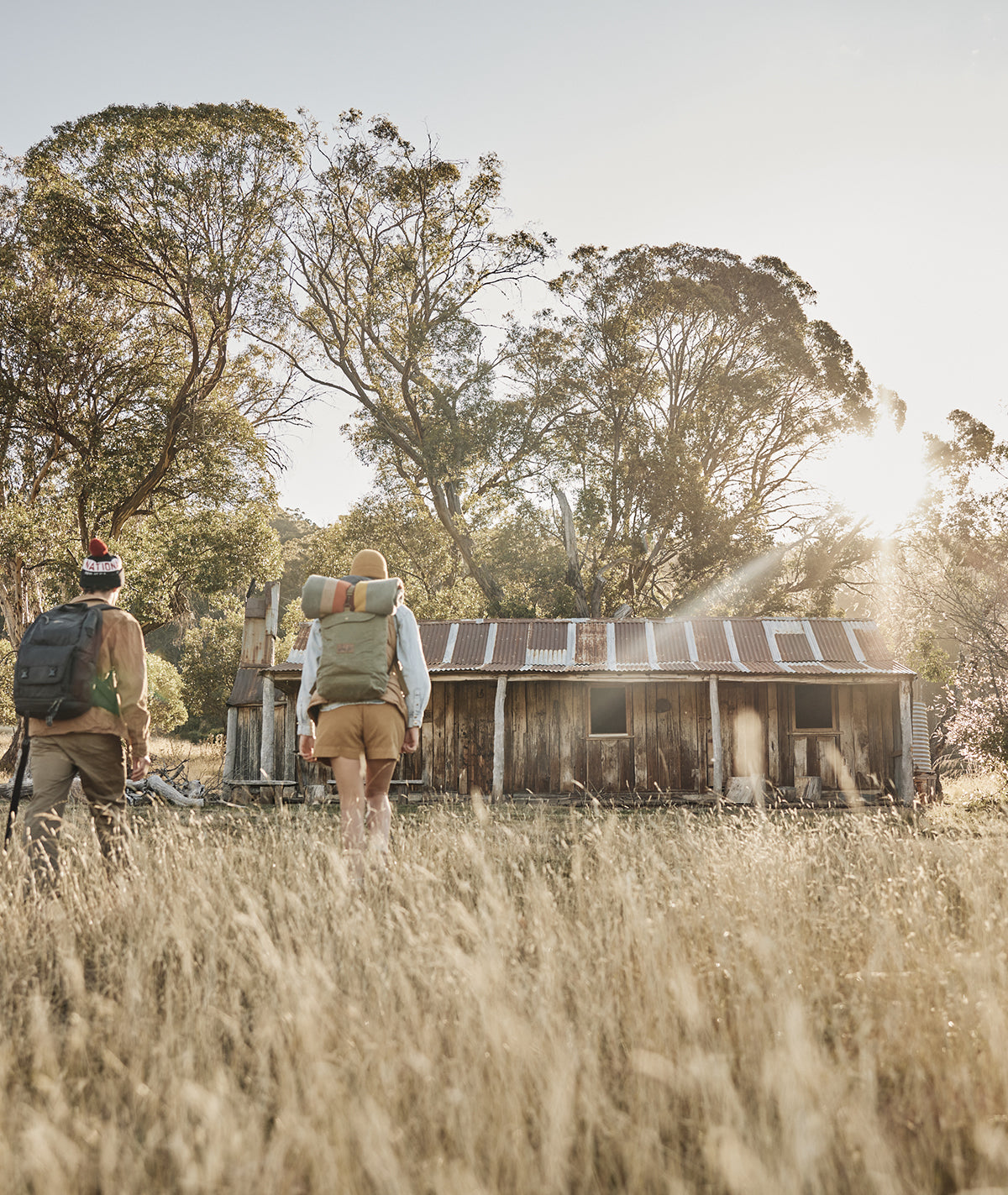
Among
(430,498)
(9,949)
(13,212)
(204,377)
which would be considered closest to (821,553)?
(430,498)

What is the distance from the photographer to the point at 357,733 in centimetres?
490

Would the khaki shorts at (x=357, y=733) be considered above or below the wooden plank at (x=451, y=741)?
above

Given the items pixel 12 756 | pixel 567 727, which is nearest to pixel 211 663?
pixel 12 756

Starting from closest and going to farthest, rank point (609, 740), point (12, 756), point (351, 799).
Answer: point (351, 799) < point (609, 740) < point (12, 756)

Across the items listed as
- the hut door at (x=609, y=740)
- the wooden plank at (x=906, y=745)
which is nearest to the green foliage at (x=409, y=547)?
the hut door at (x=609, y=740)

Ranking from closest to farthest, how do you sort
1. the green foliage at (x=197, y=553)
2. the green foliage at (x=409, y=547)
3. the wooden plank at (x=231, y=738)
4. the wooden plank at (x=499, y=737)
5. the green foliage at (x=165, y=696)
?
1. the wooden plank at (x=499, y=737)
2. the wooden plank at (x=231, y=738)
3. the green foliage at (x=197, y=553)
4. the green foliage at (x=165, y=696)
5. the green foliage at (x=409, y=547)

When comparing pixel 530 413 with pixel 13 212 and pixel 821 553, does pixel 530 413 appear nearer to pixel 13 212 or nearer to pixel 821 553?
pixel 821 553

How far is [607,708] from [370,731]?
1263 centimetres

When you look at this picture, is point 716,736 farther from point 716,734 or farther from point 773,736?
point 773,736

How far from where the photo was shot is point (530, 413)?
25734mm

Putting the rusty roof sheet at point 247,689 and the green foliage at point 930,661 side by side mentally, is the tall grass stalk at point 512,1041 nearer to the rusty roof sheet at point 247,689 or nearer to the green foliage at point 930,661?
the rusty roof sheet at point 247,689

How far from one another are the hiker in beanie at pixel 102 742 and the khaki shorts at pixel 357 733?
39.4 inches

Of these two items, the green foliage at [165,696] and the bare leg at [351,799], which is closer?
the bare leg at [351,799]

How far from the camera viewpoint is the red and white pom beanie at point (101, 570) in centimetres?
500
